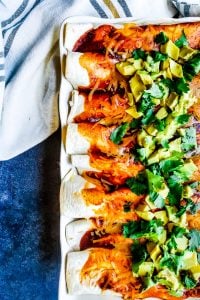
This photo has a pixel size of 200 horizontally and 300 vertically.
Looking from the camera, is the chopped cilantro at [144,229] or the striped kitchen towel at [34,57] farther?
the striped kitchen towel at [34,57]

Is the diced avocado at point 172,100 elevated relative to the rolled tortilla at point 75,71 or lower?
lower

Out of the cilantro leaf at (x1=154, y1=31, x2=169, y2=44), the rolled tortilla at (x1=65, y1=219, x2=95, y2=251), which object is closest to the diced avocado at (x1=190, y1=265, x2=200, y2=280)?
the rolled tortilla at (x1=65, y1=219, x2=95, y2=251)

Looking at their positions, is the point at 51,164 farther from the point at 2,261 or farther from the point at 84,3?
the point at 84,3

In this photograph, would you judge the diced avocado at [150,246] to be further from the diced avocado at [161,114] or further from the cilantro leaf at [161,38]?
the cilantro leaf at [161,38]

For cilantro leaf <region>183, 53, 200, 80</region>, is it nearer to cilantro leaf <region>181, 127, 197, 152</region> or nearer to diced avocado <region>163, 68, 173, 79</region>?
diced avocado <region>163, 68, 173, 79</region>

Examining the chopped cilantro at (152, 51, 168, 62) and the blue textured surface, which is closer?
the chopped cilantro at (152, 51, 168, 62)

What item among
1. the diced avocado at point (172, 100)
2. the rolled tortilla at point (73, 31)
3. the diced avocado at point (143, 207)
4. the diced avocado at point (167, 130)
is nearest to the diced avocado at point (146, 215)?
the diced avocado at point (143, 207)

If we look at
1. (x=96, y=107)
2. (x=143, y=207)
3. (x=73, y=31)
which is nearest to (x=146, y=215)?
(x=143, y=207)
